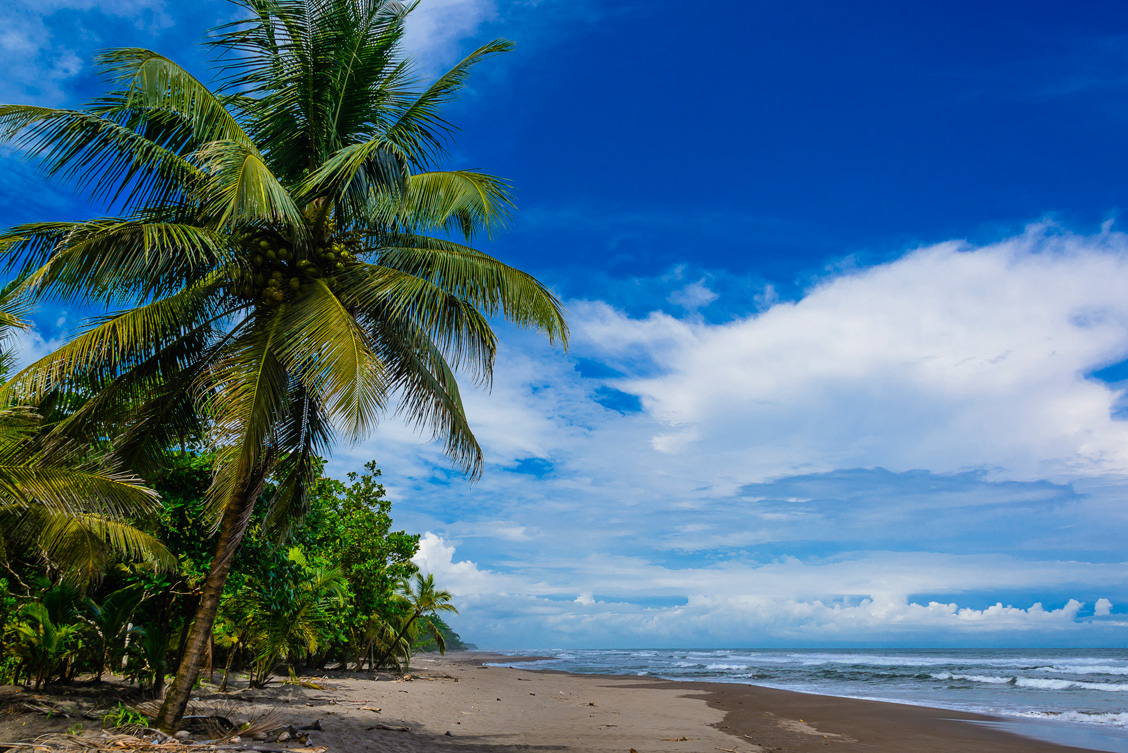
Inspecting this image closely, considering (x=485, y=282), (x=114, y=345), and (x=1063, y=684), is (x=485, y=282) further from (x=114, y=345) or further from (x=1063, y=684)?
(x=1063, y=684)

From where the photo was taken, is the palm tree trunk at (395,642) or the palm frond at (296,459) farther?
the palm tree trunk at (395,642)

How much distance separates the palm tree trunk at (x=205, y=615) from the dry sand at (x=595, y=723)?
1541 millimetres

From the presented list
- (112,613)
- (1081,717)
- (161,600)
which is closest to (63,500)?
(112,613)

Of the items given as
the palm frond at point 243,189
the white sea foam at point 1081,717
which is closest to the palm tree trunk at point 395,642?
the white sea foam at point 1081,717

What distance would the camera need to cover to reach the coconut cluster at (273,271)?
283 inches

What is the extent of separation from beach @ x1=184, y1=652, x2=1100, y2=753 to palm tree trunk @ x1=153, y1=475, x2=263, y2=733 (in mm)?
1722

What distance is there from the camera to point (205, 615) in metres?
6.72

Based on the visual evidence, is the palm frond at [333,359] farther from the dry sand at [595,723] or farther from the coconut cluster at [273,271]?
the dry sand at [595,723]

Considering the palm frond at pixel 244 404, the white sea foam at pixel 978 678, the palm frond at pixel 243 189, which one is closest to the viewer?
the palm frond at pixel 243 189

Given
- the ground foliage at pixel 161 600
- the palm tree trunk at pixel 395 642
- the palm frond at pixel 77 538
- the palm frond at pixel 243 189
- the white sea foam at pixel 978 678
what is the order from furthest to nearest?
1. the white sea foam at pixel 978 678
2. the palm tree trunk at pixel 395 642
3. the ground foliage at pixel 161 600
4. the palm frond at pixel 77 538
5. the palm frond at pixel 243 189

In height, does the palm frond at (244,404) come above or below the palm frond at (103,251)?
below

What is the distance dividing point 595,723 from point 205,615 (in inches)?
307

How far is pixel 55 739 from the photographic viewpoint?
6.17 meters

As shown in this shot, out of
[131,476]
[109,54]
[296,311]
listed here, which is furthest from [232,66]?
[131,476]
